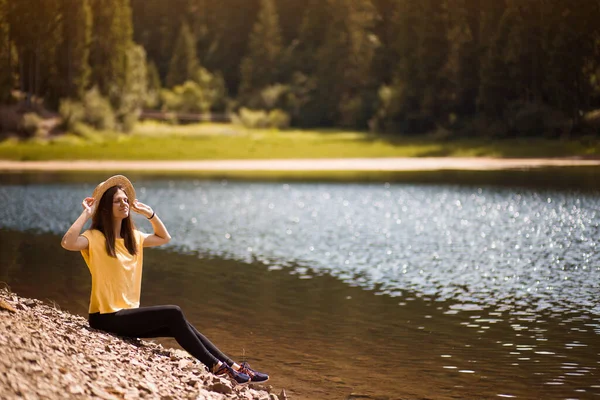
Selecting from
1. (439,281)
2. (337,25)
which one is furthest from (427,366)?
(337,25)

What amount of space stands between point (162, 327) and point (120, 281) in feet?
2.15

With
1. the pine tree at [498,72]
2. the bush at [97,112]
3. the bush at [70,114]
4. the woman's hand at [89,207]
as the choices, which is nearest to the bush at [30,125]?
the bush at [70,114]

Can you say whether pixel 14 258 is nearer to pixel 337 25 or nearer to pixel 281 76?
pixel 337 25

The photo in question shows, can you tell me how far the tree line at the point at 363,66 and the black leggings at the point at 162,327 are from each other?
186 feet

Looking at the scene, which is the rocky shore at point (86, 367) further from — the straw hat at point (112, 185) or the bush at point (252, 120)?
the bush at point (252, 120)

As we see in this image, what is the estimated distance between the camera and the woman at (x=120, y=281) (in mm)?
9227

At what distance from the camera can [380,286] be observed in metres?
17.3

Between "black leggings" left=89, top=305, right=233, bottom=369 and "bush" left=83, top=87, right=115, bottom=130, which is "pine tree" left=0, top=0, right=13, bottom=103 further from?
"black leggings" left=89, top=305, right=233, bottom=369

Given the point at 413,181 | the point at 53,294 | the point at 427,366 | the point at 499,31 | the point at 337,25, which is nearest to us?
the point at 427,366

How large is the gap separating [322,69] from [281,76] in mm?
9526

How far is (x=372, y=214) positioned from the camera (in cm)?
3241

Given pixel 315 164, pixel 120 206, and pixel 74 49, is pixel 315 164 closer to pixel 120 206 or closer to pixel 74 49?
pixel 74 49

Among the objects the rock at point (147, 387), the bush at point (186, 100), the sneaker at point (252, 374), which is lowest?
the sneaker at point (252, 374)

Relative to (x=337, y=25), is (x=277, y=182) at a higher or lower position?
lower
